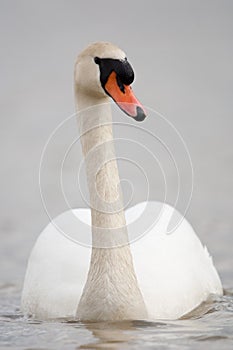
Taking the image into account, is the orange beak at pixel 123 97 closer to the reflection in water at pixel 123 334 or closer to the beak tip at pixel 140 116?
the beak tip at pixel 140 116

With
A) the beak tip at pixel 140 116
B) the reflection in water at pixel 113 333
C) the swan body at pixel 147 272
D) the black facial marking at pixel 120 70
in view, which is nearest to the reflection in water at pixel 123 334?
the reflection in water at pixel 113 333

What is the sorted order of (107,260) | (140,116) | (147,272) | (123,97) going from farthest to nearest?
(147,272) → (107,260) → (123,97) → (140,116)

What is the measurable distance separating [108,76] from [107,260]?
100 cm

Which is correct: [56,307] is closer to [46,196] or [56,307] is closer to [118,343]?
[118,343]

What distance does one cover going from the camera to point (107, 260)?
6000 millimetres

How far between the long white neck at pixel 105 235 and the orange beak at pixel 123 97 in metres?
0.28

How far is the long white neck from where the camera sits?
19.5 feet

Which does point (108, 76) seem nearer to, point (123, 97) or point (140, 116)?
point (123, 97)

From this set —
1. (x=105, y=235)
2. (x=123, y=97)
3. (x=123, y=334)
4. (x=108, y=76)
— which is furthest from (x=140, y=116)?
(x=123, y=334)

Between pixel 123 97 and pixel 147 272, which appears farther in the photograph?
pixel 147 272

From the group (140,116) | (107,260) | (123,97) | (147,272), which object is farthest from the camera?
(147,272)

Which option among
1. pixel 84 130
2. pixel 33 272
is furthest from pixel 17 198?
pixel 84 130

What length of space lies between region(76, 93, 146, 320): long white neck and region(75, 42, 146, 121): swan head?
0.38 ft

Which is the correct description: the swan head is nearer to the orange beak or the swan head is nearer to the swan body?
the orange beak
